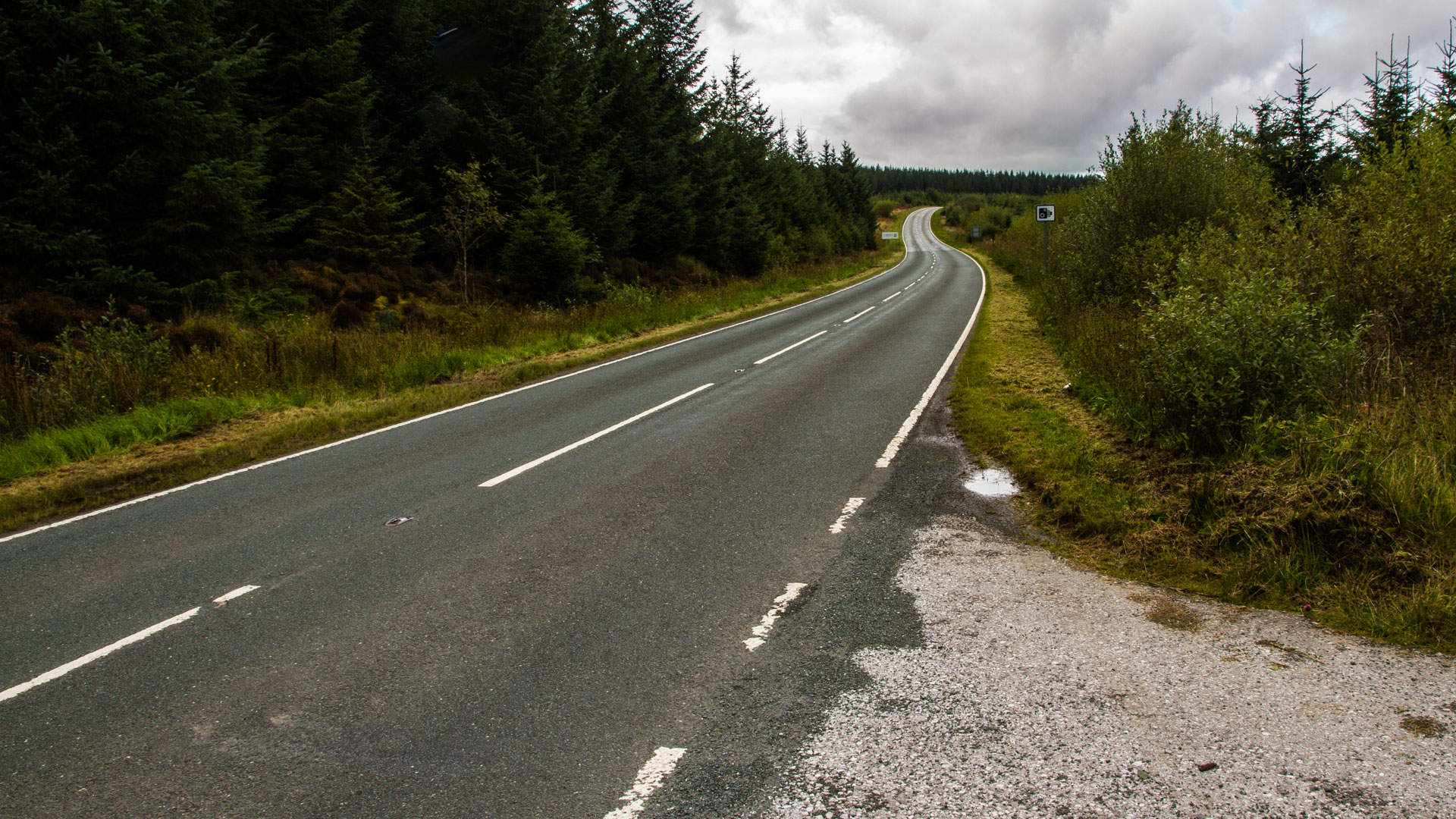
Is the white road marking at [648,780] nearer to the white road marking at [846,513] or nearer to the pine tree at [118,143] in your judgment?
the white road marking at [846,513]

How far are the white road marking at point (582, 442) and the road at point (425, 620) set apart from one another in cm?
6

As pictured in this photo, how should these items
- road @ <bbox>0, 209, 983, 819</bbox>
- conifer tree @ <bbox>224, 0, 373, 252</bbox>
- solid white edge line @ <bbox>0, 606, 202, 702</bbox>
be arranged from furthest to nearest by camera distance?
conifer tree @ <bbox>224, 0, 373, 252</bbox>, solid white edge line @ <bbox>0, 606, 202, 702</bbox>, road @ <bbox>0, 209, 983, 819</bbox>

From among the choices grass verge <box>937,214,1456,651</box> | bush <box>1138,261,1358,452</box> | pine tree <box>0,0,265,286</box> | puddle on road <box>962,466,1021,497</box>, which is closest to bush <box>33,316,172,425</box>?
pine tree <box>0,0,265,286</box>

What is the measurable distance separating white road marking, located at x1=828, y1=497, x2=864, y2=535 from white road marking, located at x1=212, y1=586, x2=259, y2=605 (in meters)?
3.85

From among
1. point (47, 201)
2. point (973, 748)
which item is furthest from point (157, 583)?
point (47, 201)

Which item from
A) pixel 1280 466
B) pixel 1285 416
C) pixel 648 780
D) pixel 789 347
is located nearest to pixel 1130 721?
pixel 648 780

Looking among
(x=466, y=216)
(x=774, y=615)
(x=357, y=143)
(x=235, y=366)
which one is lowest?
(x=774, y=615)

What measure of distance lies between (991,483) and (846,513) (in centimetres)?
167

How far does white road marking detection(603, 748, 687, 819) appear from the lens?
8.84 ft

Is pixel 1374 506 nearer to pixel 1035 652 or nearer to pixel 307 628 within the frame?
pixel 1035 652

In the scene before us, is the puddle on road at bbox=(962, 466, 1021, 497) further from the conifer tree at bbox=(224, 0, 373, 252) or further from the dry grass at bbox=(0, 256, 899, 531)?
the conifer tree at bbox=(224, 0, 373, 252)

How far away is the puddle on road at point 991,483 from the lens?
6.48 metres

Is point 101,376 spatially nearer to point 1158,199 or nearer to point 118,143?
point 118,143

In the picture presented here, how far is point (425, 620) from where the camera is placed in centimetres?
423
